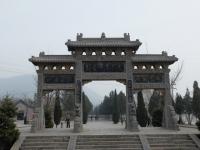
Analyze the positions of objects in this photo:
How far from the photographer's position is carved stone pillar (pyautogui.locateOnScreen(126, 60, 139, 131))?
764 inches

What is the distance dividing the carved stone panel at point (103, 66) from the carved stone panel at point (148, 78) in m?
1.14

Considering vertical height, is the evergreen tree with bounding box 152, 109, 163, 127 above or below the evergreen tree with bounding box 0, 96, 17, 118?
below

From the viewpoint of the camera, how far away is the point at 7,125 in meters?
15.9

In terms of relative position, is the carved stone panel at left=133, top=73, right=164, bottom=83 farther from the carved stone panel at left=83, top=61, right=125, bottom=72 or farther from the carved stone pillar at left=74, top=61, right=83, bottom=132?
the carved stone pillar at left=74, top=61, right=83, bottom=132

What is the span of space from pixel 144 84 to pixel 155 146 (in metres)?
6.01

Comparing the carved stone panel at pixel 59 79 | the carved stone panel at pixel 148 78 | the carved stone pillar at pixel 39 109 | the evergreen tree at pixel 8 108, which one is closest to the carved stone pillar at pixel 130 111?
the carved stone panel at pixel 148 78

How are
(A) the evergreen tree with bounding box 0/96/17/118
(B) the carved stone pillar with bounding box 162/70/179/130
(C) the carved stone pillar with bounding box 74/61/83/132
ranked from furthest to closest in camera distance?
(B) the carved stone pillar with bounding box 162/70/179/130 < (C) the carved stone pillar with bounding box 74/61/83/132 < (A) the evergreen tree with bounding box 0/96/17/118

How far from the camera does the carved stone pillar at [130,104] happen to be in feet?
63.7

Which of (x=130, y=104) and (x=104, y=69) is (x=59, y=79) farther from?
(x=130, y=104)

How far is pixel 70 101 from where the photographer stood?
168 feet

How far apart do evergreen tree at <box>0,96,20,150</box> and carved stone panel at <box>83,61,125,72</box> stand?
20.8 feet

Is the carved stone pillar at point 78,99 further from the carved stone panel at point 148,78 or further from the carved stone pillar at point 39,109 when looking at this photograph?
the carved stone panel at point 148,78

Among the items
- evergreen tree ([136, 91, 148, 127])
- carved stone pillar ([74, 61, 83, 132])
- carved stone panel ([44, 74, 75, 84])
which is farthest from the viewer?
evergreen tree ([136, 91, 148, 127])

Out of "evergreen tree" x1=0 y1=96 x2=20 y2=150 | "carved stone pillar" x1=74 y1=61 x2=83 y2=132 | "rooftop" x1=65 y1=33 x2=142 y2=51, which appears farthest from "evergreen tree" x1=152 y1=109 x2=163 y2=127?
"evergreen tree" x1=0 y1=96 x2=20 y2=150
